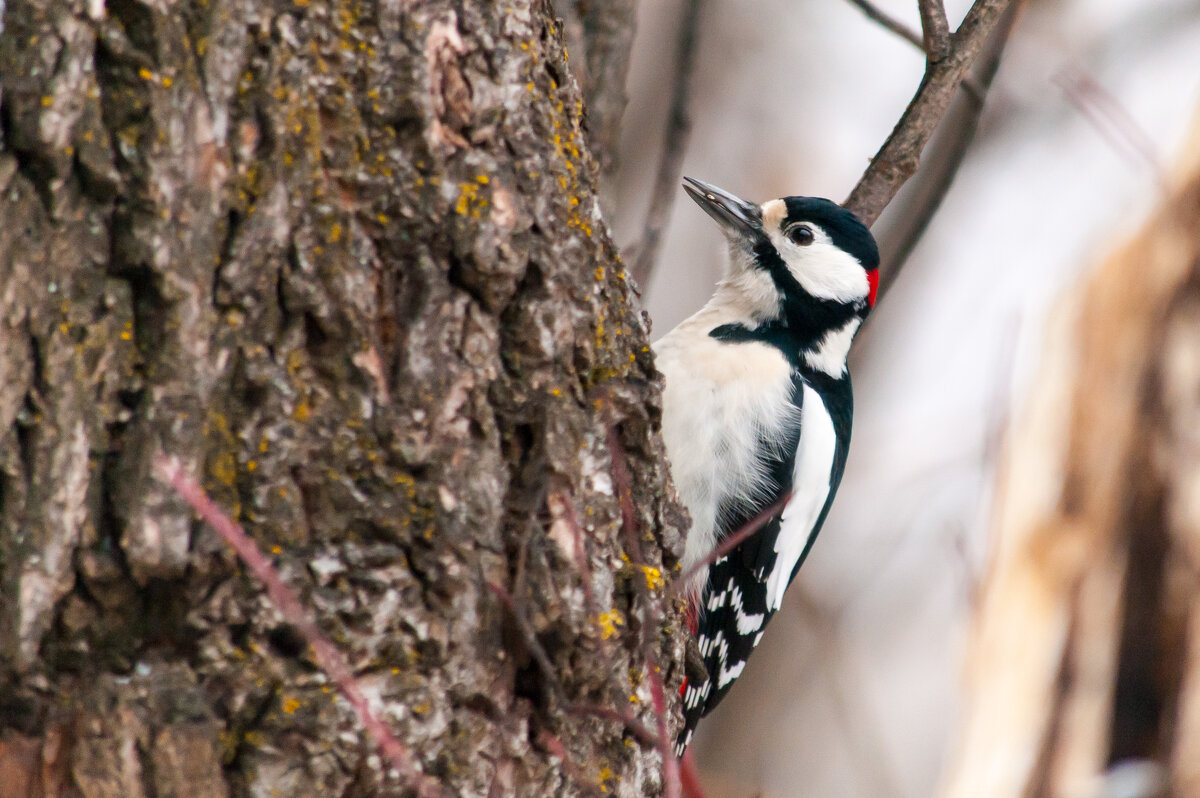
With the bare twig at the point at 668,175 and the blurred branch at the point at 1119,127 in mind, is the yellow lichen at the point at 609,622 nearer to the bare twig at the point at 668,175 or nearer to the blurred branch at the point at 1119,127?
the bare twig at the point at 668,175

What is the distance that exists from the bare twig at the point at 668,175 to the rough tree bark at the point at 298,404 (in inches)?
58.8

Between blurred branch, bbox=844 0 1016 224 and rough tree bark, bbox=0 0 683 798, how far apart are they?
1.00 meters

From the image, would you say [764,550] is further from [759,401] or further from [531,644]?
[531,644]

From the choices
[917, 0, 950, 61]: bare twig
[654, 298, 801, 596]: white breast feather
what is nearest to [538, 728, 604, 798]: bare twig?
[654, 298, 801, 596]: white breast feather

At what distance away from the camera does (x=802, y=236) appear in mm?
2982

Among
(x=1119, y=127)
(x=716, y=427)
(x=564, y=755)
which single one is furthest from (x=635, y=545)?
(x=1119, y=127)

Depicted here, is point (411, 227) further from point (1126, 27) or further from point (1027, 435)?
point (1126, 27)

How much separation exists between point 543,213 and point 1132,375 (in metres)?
2.60

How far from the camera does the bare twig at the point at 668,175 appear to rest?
3113 millimetres

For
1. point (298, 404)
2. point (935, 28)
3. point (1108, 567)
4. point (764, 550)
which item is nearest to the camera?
point (298, 404)

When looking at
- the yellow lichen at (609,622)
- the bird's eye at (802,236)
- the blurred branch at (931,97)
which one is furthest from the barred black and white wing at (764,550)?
the yellow lichen at (609,622)

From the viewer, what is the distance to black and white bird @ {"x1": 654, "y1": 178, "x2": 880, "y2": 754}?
263 centimetres

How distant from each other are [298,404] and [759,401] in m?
1.47

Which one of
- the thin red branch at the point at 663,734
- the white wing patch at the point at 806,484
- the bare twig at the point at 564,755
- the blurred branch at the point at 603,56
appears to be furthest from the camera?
the blurred branch at the point at 603,56
